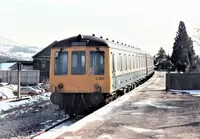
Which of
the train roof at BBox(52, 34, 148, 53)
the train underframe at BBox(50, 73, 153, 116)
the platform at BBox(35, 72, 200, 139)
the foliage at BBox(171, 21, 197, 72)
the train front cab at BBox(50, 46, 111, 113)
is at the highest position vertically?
the foliage at BBox(171, 21, 197, 72)

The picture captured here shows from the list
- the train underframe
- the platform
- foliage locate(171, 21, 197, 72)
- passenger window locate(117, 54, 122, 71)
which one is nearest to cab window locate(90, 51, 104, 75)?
the train underframe

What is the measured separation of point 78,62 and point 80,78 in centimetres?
66

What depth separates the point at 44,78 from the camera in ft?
227

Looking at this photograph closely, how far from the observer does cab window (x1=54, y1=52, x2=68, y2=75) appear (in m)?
15.5

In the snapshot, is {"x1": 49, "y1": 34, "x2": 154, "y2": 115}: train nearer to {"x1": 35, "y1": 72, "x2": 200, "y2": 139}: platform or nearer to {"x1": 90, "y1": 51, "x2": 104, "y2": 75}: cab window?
{"x1": 90, "y1": 51, "x2": 104, "y2": 75}: cab window

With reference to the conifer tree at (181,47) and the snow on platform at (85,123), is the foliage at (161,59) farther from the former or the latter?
the snow on platform at (85,123)

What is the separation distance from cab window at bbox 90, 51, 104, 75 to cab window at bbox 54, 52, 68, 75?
3.50ft

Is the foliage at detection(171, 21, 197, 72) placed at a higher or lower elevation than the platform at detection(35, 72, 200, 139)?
higher

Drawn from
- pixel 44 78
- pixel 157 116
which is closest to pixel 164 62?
pixel 44 78

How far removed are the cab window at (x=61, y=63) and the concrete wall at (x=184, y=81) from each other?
463 inches

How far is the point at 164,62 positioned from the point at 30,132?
239 ft

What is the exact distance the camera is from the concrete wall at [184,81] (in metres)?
25.7

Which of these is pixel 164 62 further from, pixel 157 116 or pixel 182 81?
pixel 157 116

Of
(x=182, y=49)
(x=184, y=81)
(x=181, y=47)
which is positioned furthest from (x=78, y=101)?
(x=181, y=47)
